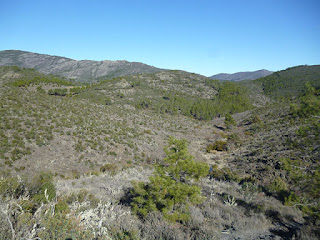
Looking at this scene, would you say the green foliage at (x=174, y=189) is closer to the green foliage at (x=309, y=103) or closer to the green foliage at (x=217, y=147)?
the green foliage at (x=309, y=103)

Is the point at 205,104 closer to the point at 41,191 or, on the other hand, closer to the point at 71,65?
the point at 41,191

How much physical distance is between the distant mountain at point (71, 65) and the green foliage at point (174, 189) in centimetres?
15520

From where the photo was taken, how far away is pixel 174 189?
20.5ft

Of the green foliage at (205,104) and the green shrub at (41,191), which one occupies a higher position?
the green foliage at (205,104)

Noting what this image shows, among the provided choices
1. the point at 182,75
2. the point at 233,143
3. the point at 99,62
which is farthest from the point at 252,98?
the point at 99,62

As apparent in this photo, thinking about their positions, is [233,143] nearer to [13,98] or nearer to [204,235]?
[204,235]

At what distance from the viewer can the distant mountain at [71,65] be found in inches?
6152

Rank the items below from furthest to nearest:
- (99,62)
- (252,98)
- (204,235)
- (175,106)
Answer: (99,62) → (252,98) → (175,106) → (204,235)

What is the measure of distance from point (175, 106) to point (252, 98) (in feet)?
122

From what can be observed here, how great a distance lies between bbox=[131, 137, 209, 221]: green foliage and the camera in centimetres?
612

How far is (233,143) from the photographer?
26.2 m

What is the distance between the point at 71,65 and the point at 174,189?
19791 centimetres

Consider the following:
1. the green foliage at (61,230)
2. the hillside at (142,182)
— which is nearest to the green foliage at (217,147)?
the hillside at (142,182)

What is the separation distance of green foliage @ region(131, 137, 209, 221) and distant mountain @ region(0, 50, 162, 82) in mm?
155198
